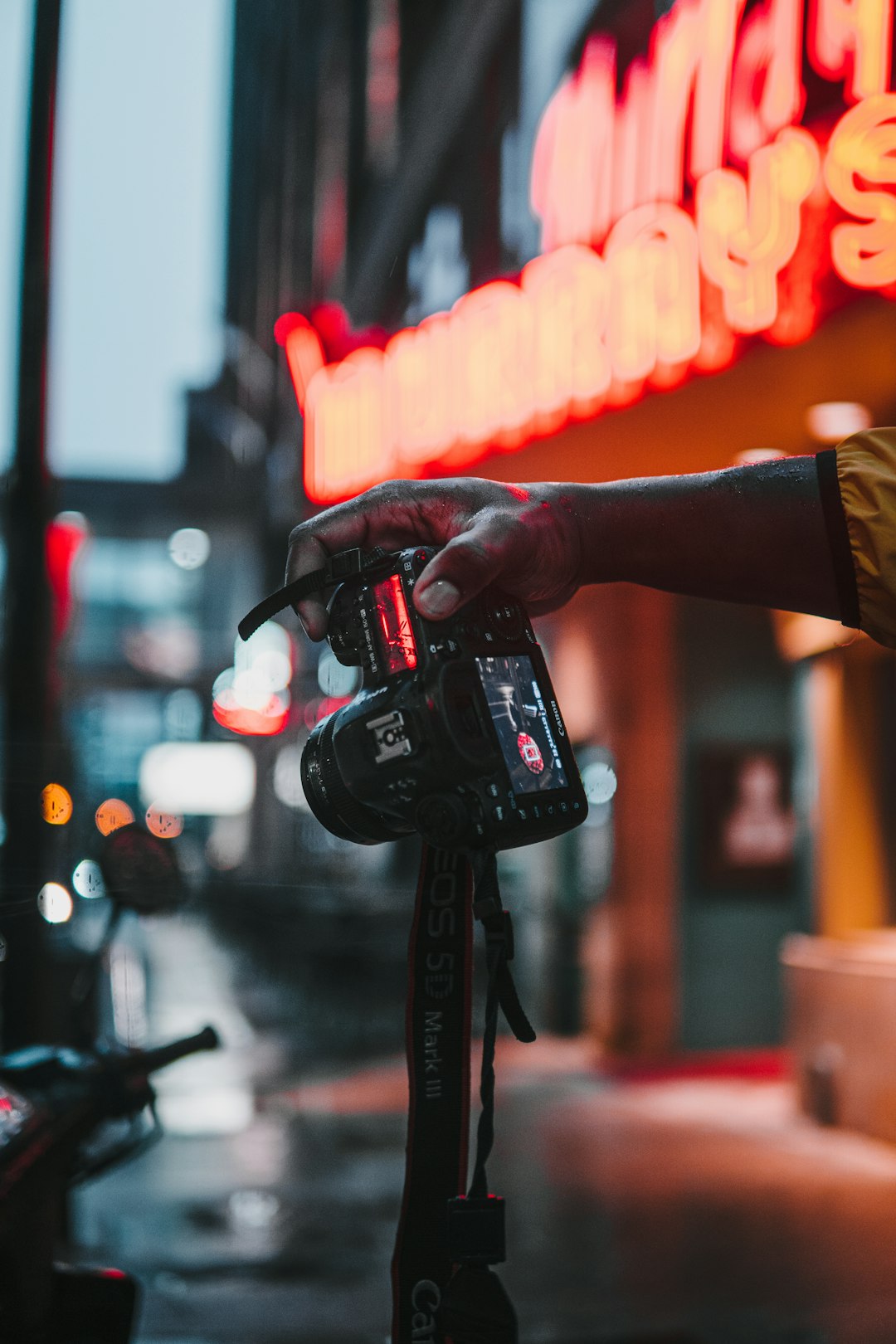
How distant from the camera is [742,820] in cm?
966

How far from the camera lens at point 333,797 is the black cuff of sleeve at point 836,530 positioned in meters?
0.57

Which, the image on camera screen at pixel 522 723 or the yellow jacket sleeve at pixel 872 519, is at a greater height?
the yellow jacket sleeve at pixel 872 519

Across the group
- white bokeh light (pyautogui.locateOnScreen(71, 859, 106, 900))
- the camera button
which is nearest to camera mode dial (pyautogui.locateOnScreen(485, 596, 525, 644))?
the camera button

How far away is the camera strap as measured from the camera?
1328 millimetres

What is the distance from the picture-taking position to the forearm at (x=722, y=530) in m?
1.46

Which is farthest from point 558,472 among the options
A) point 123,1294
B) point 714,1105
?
point 123,1294

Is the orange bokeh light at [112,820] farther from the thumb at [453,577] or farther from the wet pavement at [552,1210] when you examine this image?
the thumb at [453,577]

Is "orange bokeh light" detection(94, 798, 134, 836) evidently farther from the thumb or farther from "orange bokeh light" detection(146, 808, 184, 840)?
the thumb

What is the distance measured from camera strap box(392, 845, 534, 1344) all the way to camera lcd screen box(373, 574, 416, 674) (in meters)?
0.22

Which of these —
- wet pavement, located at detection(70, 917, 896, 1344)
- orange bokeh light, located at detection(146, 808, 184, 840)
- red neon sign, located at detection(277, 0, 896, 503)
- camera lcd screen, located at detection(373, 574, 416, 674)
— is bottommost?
wet pavement, located at detection(70, 917, 896, 1344)

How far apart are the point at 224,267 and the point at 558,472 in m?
30.1

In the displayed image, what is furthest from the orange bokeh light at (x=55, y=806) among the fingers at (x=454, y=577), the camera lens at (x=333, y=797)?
the fingers at (x=454, y=577)

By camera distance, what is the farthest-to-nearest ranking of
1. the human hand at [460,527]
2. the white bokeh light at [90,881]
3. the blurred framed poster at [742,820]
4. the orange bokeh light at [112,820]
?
the blurred framed poster at [742,820], the orange bokeh light at [112,820], the white bokeh light at [90,881], the human hand at [460,527]

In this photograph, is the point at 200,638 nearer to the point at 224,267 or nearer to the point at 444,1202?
the point at 224,267
